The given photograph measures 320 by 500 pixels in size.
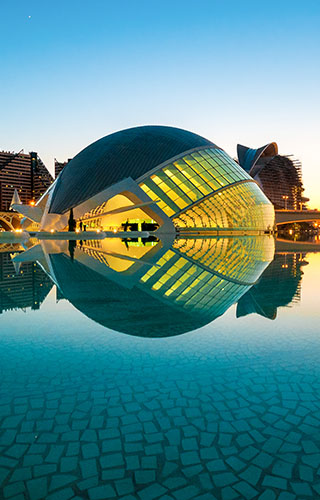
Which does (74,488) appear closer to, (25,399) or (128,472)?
(128,472)

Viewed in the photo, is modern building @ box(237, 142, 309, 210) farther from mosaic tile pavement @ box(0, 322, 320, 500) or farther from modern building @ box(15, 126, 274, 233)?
mosaic tile pavement @ box(0, 322, 320, 500)

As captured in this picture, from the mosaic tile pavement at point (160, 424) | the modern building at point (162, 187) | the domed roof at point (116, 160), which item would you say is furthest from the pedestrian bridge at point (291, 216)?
the mosaic tile pavement at point (160, 424)

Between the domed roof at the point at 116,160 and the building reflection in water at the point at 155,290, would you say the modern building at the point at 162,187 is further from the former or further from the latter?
the building reflection in water at the point at 155,290

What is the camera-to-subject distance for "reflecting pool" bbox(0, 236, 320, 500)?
2.11 metres

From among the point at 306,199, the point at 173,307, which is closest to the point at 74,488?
the point at 173,307

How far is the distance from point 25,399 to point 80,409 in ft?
1.73

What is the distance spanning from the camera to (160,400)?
3086 millimetres

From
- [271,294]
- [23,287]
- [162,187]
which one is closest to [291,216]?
[162,187]

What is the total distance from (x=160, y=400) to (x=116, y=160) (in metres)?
40.3

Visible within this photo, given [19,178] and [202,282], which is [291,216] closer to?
[202,282]

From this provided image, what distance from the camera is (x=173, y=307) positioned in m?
6.64

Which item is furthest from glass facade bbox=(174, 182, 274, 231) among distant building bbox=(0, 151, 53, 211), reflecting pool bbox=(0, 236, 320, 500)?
distant building bbox=(0, 151, 53, 211)

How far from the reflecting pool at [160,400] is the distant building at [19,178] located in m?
178

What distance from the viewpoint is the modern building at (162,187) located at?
36.6 m
